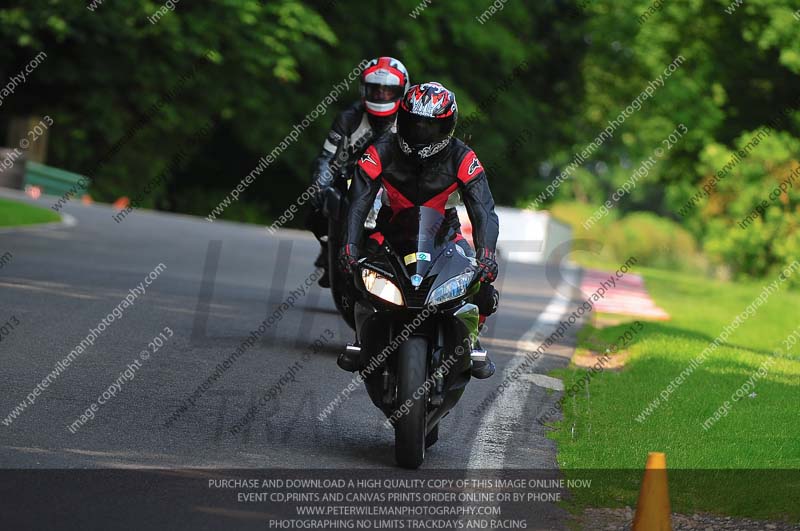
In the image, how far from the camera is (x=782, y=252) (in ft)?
121

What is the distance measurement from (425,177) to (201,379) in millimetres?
2670

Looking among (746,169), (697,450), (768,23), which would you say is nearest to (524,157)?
(768,23)

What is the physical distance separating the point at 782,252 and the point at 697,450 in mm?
29321

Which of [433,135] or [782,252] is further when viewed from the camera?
[782,252]

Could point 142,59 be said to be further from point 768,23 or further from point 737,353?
point 737,353

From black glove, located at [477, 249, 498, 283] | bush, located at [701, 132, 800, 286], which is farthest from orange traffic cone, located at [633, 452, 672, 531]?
bush, located at [701, 132, 800, 286]

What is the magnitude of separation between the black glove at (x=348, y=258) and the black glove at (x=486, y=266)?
649 mm

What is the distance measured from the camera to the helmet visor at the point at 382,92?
11.5 metres

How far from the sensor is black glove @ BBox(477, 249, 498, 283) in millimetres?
7754

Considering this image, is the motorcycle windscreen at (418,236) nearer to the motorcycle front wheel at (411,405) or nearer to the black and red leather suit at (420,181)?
the black and red leather suit at (420,181)

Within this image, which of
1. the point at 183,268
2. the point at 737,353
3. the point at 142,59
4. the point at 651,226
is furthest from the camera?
the point at 651,226

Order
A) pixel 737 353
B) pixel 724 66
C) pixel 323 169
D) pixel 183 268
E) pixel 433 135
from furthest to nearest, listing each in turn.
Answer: pixel 724 66
pixel 183 268
pixel 737 353
pixel 323 169
pixel 433 135

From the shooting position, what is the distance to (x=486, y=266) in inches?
307

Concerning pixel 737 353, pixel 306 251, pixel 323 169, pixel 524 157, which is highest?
pixel 323 169
